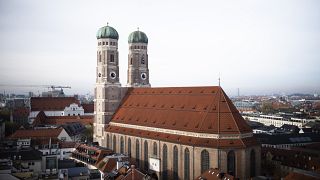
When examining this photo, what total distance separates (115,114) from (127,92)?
6.06 meters

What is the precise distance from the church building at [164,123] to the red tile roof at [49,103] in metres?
60.6

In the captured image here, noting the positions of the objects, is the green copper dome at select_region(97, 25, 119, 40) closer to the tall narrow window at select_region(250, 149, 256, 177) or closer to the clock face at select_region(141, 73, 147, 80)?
the clock face at select_region(141, 73, 147, 80)

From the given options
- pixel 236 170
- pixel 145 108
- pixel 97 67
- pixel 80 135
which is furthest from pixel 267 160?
pixel 80 135

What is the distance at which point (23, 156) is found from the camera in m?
65.0

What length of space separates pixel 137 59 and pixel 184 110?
2721cm

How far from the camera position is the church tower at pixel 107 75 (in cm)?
8706

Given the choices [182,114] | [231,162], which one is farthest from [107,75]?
[231,162]

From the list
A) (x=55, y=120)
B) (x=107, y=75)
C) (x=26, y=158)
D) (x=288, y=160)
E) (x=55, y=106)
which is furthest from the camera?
(x=55, y=106)

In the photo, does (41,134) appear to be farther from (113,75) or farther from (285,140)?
(285,140)

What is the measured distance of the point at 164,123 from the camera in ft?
232

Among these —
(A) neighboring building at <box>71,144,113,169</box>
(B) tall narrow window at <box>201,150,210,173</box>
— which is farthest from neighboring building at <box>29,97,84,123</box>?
(B) tall narrow window at <box>201,150,210,173</box>

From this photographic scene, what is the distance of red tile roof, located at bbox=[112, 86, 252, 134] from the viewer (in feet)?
202

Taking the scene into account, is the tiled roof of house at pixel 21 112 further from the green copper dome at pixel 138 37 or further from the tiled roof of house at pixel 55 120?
the green copper dome at pixel 138 37

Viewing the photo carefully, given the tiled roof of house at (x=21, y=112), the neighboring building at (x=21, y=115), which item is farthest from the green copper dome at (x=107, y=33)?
the tiled roof of house at (x=21, y=112)
